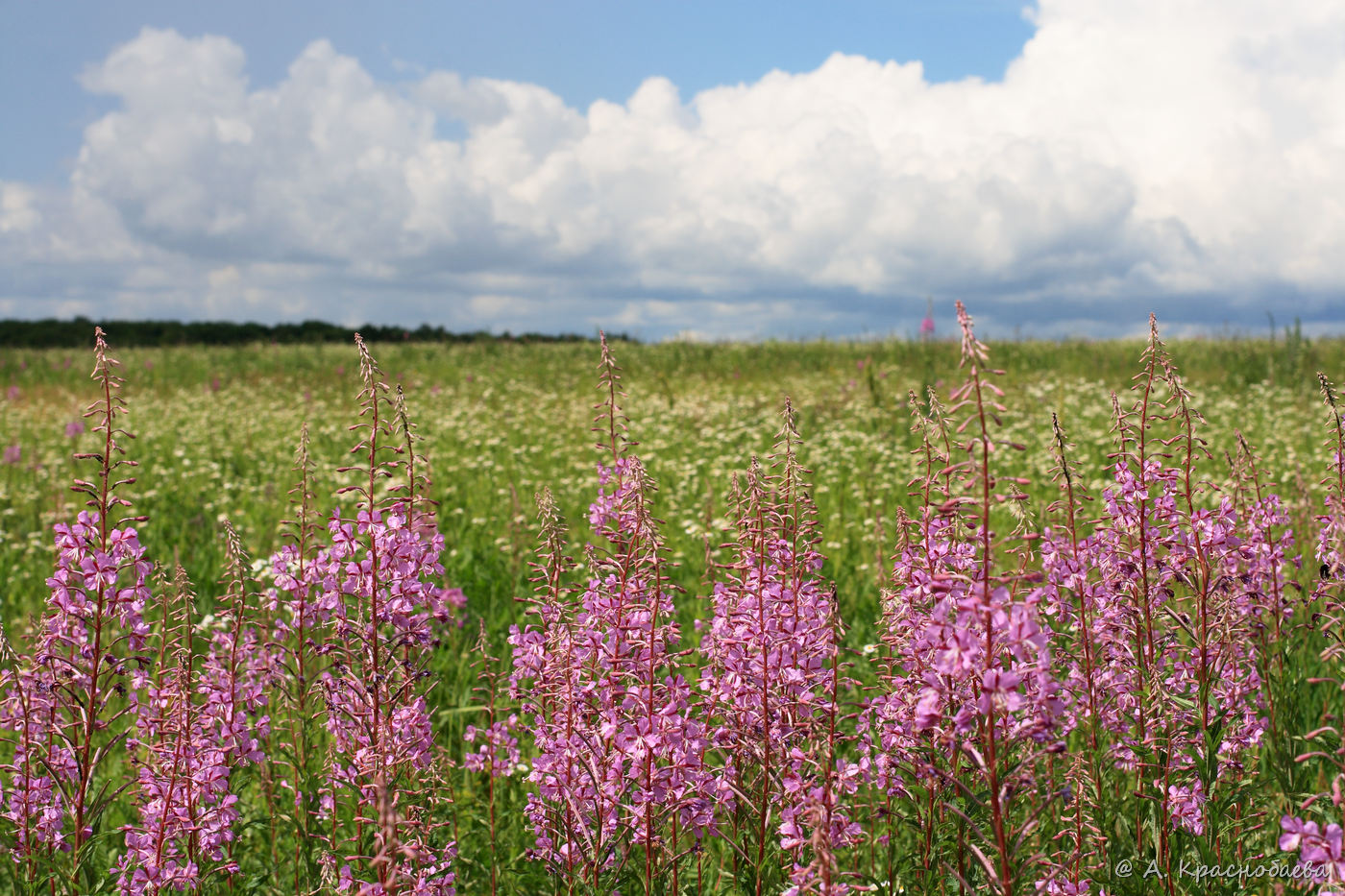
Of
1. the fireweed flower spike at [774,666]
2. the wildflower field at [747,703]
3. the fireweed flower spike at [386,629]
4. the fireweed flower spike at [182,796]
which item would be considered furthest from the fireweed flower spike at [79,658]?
the fireweed flower spike at [774,666]

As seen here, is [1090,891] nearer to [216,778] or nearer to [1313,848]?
[1313,848]

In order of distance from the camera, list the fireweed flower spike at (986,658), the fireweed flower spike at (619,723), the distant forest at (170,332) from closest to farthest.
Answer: the fireweed flower spike at (986,658) → the fireweed flower spike at (619,723) → the distant forest at (170,332)

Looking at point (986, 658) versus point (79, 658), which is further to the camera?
point (79, 658)

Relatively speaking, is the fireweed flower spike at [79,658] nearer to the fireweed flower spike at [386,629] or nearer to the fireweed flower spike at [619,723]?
the fireweed flower spike at [386,629]

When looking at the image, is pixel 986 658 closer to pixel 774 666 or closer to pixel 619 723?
pixel 774 666

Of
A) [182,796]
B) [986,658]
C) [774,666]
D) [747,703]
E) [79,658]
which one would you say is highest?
[986,658]

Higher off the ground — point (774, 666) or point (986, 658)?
point (986, 658)

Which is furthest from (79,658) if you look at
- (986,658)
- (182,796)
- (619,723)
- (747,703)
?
(986,658)

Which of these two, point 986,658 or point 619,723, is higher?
point 986,658

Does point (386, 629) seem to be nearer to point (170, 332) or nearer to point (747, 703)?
point (747, 703)

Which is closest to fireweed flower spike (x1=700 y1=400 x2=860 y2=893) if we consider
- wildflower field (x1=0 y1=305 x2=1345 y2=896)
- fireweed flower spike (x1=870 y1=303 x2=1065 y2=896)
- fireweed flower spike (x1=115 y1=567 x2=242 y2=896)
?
wildflower field (x1=0 y1=305 x2=1345 y2=896)

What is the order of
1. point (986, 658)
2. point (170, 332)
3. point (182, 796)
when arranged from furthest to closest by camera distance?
point (170, 332) → point (182, 796) → point (986, 658)

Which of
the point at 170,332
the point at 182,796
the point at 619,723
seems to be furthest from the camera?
the point at 170,332

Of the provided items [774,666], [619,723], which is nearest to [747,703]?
[774,666]
